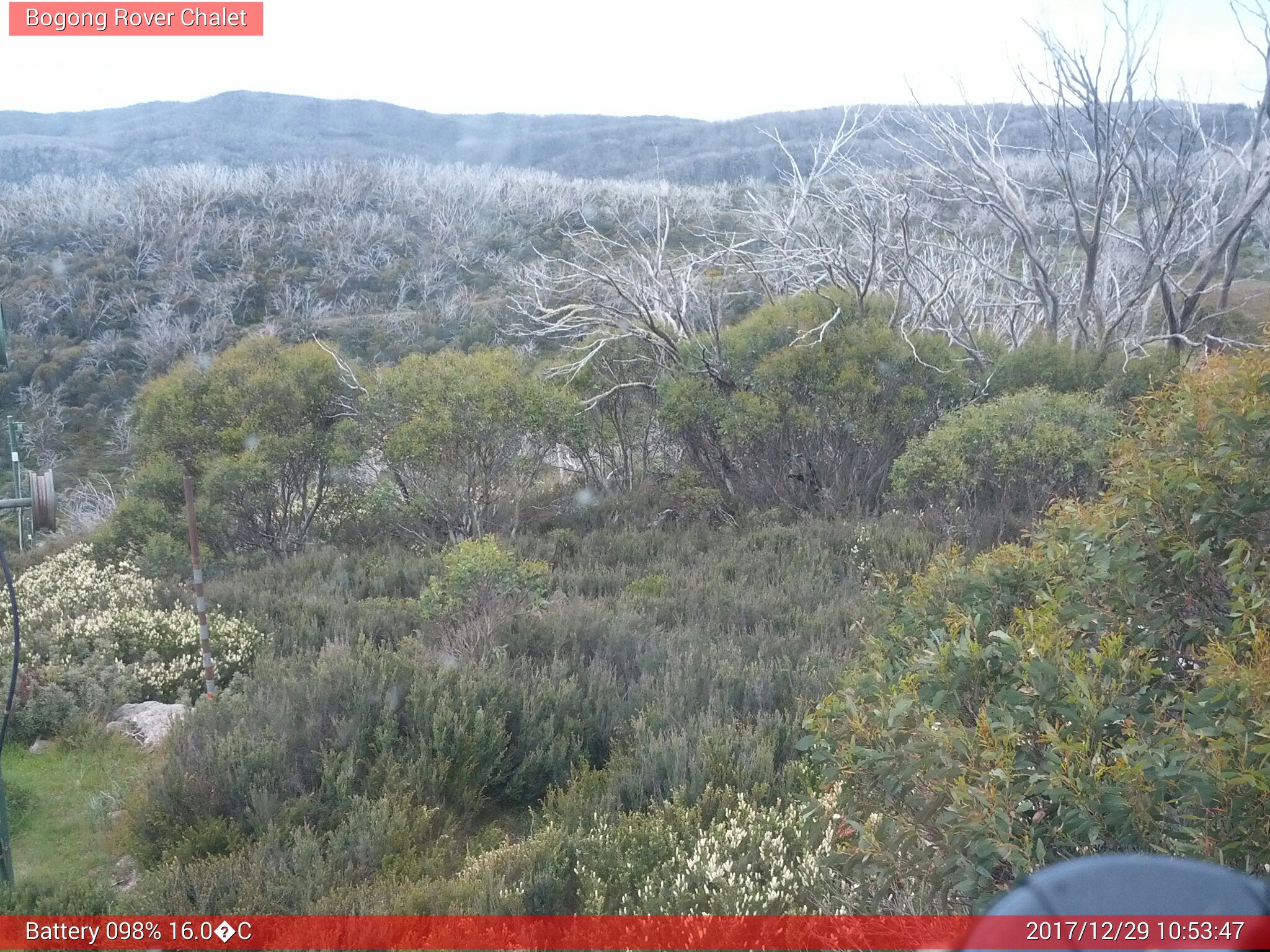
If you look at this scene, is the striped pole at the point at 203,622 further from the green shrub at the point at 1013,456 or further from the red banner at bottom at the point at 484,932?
the green shrub at the point at 1013,456

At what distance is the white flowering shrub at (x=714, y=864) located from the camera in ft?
9.75

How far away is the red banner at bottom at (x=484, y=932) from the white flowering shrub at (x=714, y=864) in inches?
2.7

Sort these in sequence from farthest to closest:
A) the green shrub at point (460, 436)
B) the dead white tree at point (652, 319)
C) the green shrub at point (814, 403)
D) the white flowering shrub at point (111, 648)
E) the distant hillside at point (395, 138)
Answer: the distant hillside at point (395, 138) < the dead white tree at point (652, 319) < the green shrub at point (814, 403) < the green shrub at point (460, 436) < the white flowering shrub at point (111, 648)

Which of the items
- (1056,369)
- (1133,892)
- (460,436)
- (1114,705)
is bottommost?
(460,436)

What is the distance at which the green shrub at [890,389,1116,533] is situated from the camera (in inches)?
339

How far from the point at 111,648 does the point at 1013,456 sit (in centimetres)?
794

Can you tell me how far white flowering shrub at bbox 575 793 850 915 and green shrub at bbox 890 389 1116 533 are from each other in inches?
231

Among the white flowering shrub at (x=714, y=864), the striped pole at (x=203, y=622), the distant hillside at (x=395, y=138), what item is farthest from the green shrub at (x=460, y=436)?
the distant hillside at (x=395, y=138)

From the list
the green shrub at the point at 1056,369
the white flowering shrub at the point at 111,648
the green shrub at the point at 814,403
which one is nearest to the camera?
the white flowering shrub at the point at 111,648

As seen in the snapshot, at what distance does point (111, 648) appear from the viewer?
6.58 m

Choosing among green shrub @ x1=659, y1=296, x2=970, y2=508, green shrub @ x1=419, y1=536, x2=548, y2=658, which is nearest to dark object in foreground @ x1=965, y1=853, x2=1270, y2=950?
green shrub @ x1=419, y1=536, x2=548, y2=658

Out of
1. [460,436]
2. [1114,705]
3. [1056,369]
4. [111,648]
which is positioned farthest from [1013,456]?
[111,648]

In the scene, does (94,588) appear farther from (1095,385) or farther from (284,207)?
(284,207)

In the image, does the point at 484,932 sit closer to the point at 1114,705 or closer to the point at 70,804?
the point at 1114,705
